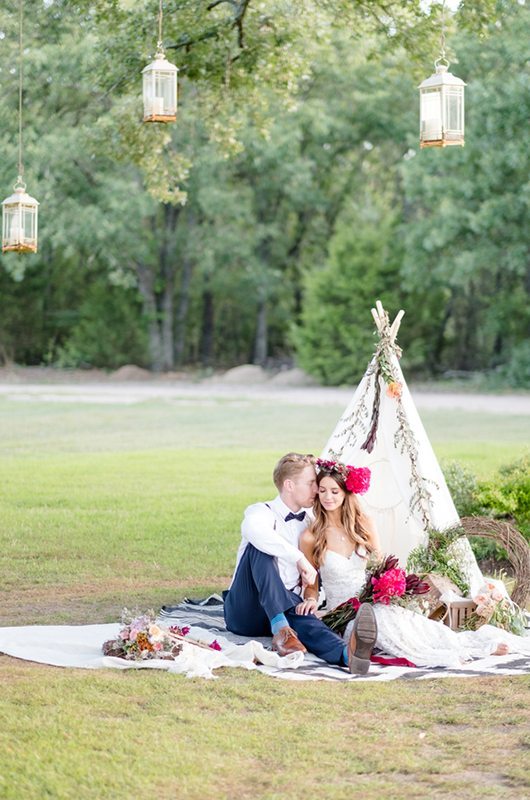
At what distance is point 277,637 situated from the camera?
18.6 feet

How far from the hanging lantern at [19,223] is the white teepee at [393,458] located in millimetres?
2328

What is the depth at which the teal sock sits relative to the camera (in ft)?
18.7

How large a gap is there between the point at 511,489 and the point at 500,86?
17342 mm

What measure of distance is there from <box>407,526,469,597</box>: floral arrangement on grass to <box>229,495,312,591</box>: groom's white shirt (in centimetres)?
66

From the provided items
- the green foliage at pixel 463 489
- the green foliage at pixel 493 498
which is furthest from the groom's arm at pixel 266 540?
the green foliage at pixel 463 489

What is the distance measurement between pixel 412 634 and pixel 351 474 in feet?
2.91

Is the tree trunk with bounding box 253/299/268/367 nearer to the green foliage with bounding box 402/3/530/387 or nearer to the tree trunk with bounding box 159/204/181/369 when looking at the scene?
the tree trunk with bounding box 159/204/181/369

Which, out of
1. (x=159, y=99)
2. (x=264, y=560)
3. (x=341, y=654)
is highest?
(x=159, y=99)

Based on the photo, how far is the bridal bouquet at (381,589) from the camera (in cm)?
566

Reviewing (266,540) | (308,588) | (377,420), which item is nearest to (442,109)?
(377,420)

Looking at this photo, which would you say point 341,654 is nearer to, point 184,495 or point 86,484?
point 184,495

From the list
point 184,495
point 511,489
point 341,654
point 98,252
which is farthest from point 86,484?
point 98,252

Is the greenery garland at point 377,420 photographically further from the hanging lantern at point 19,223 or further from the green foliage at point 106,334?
the green foliage at point 106,334

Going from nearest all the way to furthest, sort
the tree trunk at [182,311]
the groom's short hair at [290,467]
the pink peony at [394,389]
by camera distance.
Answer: the groom's short hair at [290,467]
the pink peony at [394,389]
the tree trunk at [182,311]
